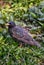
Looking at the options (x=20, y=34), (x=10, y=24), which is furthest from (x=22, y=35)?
(x=10, y=24)

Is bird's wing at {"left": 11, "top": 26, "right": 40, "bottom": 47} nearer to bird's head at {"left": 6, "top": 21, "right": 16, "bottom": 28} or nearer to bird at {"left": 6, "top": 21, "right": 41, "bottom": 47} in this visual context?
bird at {"left": 6, "top": 21, "right": 41, "bottom": 47}

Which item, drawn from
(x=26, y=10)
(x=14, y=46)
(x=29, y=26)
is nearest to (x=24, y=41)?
(x=14, y=46)

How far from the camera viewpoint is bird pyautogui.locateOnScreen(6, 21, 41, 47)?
844 cm

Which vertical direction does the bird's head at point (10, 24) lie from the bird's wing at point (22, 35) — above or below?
above

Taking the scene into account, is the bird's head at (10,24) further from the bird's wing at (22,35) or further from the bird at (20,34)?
the bird's wing at (22,35)

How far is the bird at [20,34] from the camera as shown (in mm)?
8438

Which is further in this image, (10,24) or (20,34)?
(10,24)

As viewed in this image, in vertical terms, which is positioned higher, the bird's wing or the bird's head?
the bird's head

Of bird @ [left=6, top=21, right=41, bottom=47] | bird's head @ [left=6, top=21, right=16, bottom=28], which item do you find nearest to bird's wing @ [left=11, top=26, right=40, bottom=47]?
bird @ [left=6, top=21, right=41, bottom=47]

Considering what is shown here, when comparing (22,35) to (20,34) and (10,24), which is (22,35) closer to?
(20,34)

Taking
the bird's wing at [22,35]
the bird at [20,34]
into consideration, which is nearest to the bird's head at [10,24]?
the bird at [20,34]

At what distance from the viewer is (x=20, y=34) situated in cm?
862

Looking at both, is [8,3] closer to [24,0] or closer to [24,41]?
[24,0]

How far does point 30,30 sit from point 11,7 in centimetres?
131
